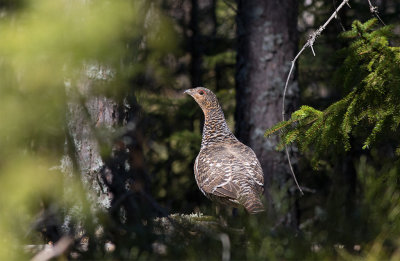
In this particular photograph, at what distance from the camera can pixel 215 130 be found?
6406mm

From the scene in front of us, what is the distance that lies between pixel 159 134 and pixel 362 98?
7.53 metres

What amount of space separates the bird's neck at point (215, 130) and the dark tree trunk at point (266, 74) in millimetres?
1002

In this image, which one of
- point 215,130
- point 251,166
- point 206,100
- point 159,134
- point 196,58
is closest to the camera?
point 251,166

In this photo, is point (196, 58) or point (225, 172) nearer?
point (225, 172)

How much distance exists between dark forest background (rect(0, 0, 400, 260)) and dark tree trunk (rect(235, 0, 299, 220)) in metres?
0.02

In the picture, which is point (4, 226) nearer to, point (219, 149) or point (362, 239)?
point (362, 239)

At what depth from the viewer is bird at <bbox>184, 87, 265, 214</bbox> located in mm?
5082

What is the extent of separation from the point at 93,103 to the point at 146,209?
9.81 feet

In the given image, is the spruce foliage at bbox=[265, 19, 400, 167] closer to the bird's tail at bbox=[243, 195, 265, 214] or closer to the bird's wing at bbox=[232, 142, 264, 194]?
the bird's tail at bbox=[243, 195, 265, 214]

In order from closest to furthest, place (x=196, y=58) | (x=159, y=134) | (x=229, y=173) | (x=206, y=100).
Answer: (x=229, y=173), (x=206, y=100), (x=159, y=134), (x=196, y=58)

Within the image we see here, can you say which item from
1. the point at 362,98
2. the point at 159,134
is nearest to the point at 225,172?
the point at 362,98

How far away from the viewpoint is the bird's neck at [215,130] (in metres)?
6.30

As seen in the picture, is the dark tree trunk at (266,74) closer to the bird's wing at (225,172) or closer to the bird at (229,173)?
the bird at (229,173)

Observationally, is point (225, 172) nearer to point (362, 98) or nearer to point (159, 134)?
point (362, 98)
